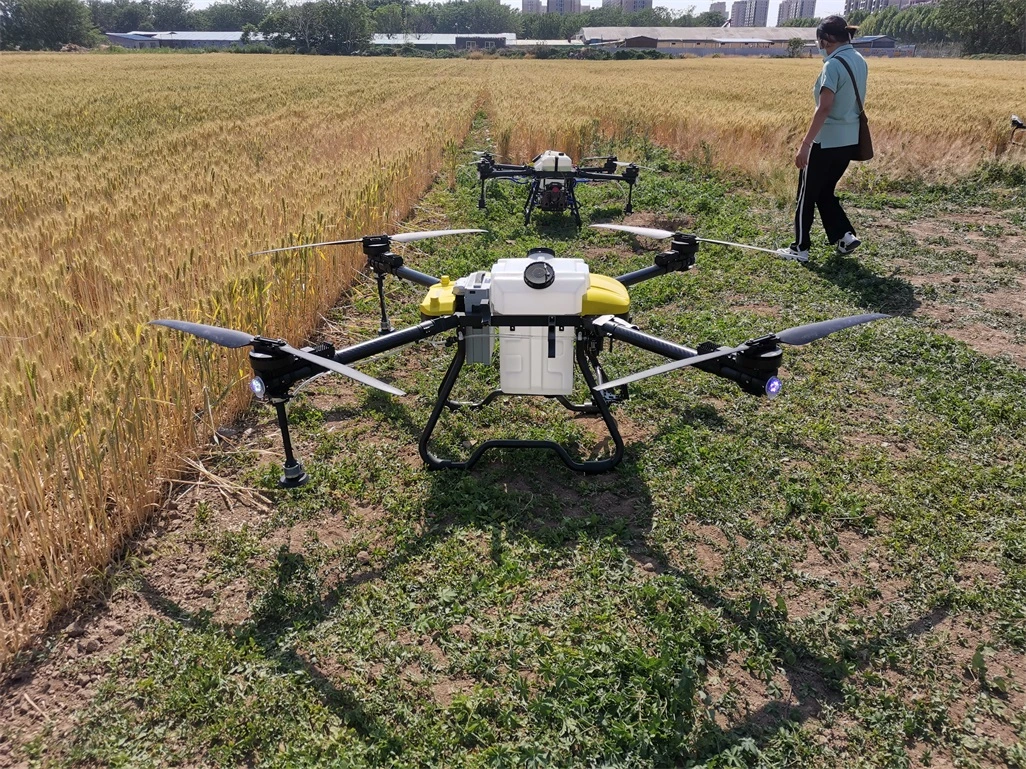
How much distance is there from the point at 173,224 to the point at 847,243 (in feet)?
25.4

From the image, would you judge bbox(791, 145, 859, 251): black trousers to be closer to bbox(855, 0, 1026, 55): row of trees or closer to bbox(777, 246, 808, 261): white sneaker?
bbox(777, 246, 808, 261): white sneaker

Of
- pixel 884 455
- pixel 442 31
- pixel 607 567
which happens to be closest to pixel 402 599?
pixel 607 567

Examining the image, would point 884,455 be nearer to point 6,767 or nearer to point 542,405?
point 542,405

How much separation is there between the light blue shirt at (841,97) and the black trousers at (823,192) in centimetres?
11

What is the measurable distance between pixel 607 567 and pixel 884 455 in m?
2.24

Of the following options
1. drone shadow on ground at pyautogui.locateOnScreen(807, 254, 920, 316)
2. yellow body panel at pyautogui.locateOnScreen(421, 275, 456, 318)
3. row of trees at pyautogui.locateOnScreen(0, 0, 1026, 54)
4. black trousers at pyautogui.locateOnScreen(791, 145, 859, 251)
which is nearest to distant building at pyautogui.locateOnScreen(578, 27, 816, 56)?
row of trees at pyautogui.locateOnScreen(0, 0, 1026, 54)

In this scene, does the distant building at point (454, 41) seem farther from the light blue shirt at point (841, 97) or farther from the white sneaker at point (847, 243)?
the white sneaker at point (847, 243)

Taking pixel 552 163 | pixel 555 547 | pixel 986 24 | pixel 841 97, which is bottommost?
pixel 555 547

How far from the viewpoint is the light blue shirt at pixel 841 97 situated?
6.96m

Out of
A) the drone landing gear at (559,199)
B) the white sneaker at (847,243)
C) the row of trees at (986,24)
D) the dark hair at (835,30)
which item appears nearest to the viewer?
the dark hair at (835,30)

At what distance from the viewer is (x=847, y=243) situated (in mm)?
7629

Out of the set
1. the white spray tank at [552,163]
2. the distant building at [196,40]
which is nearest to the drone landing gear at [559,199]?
the white spray tank at [552,163]

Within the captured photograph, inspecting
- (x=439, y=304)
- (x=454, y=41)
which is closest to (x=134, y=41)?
(x=454, y=41)

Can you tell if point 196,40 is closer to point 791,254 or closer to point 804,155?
point 804,155
